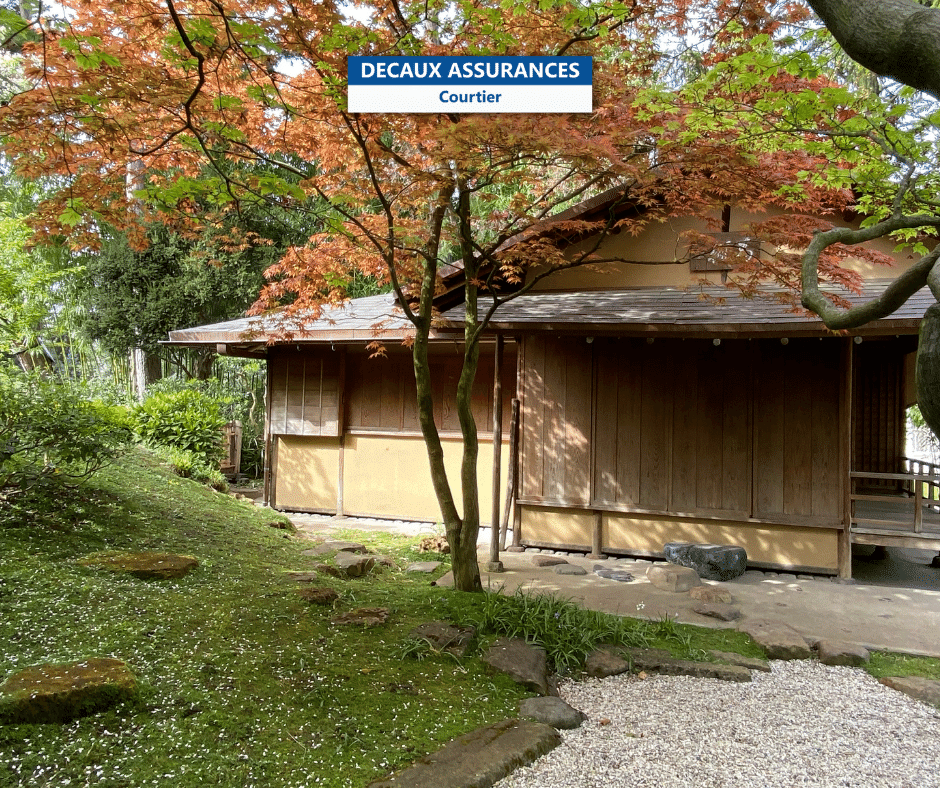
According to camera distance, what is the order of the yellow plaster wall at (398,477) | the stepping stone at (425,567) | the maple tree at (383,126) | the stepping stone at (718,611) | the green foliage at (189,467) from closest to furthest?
the maple tree at (383,126) < the stepping stone at (718,611) < the stepping stone at (425,567) < the green foliage at (189,467) < the yellow plaster wall at (398,477)

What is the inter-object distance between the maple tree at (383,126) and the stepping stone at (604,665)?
4.28ft

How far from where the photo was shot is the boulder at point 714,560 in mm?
7047

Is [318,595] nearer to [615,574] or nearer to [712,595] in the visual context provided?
[615,574]

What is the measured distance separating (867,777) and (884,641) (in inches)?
91.8

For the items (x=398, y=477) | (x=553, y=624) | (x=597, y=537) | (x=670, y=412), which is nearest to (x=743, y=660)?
(x=553, y=624)

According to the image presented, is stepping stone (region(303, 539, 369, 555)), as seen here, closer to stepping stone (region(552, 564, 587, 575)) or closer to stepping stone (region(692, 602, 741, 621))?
stepping stone (region(552, 564, 587, 575))

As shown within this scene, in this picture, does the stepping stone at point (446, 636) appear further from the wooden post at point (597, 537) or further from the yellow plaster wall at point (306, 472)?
the yellow plaster wall at point (306, 472)

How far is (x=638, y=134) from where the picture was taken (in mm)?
4902

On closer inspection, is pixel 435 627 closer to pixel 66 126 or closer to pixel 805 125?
pixel 66 126

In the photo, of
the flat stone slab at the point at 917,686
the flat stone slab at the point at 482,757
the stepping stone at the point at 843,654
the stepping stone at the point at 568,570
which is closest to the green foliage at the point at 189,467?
the stepping stone at the point at 568,570

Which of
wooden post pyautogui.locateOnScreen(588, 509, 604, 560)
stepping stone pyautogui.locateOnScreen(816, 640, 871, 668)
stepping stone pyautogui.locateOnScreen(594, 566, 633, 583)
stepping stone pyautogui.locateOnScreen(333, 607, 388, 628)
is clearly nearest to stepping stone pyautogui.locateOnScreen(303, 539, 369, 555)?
stepping stone pyautogui.locateOnScreen(333, 607, 388, 628)

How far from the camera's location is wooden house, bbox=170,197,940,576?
7148 mm

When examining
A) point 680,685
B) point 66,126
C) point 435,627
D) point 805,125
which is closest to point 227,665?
point 435,627

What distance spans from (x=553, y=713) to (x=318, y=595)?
1941mm
